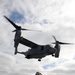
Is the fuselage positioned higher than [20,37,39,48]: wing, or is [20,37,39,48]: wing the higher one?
[20,37,39,48]: wing

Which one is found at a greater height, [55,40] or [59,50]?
[55,40]

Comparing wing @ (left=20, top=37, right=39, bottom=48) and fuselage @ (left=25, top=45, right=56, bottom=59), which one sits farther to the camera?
wing @ (left=20, top=37, right=39, bottom=48)

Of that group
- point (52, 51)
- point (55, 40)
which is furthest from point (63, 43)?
point (52, 51)

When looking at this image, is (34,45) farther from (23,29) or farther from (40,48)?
(23,29)

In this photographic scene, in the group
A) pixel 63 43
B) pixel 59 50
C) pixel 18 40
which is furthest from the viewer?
pixel 63 43

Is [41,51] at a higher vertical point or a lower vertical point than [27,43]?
lower

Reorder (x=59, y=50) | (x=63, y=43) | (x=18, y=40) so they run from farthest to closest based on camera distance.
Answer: (x=63, y=43) → (x=59, y=50) → (x=18, y=40)

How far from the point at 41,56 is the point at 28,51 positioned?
5885 millimetres

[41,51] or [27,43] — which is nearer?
[41,51]

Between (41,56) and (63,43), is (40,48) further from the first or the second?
(63,43)

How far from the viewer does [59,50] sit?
74.2 metres

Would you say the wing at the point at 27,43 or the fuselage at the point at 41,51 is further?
the wing at the point at 27,43

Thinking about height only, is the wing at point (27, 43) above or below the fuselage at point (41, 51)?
above

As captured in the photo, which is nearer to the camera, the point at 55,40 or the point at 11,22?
the point at 11,22
